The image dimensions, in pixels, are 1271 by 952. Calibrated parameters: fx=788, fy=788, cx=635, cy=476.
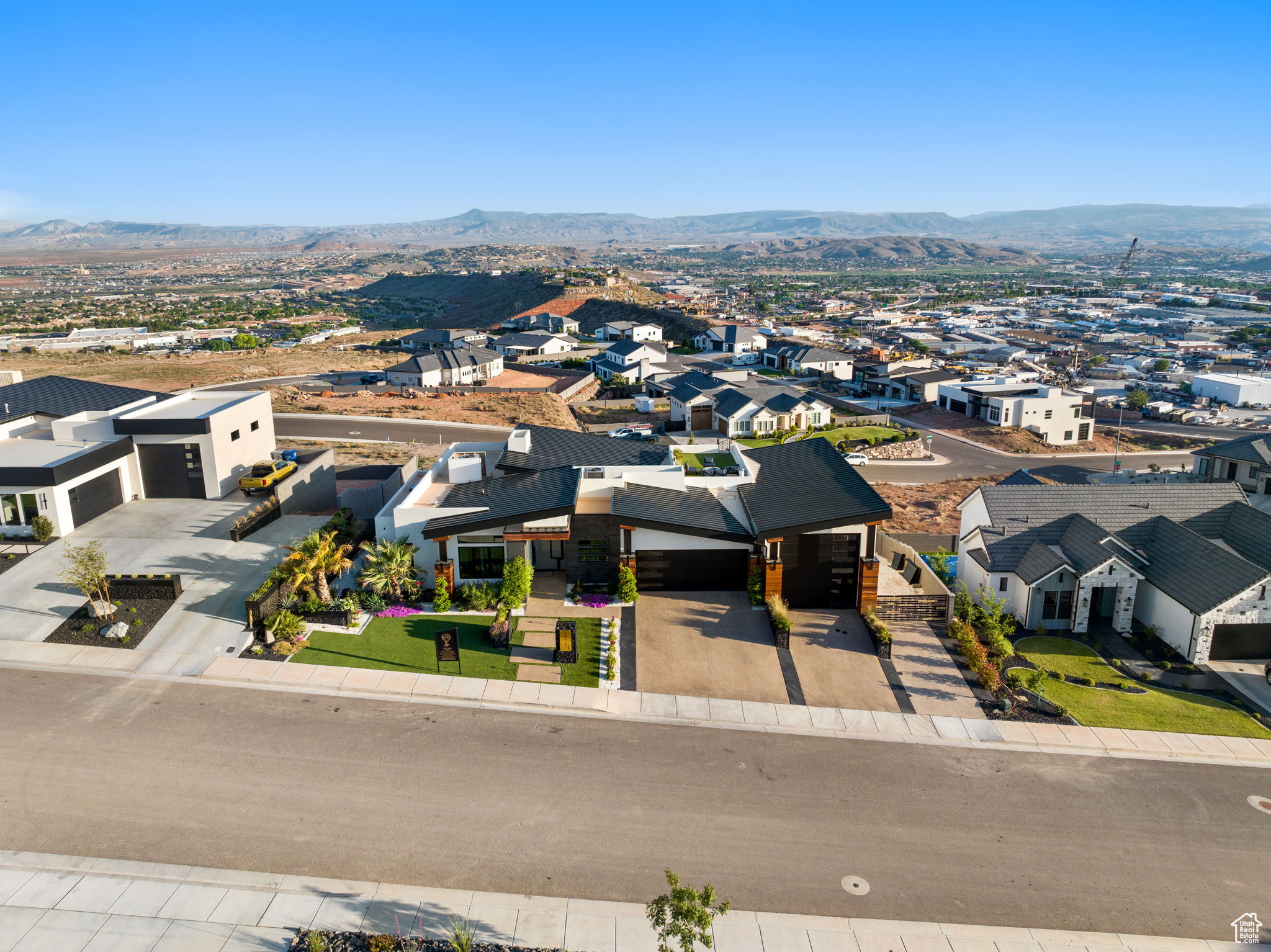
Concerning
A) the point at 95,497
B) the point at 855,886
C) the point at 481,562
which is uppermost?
the point at 95,497

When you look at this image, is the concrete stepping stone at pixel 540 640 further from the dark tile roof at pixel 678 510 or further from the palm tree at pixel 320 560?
the palm tree at pixel 320 560

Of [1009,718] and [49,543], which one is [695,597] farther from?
[49,543]

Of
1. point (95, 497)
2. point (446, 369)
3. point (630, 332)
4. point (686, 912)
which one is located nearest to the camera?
point (686, 912)

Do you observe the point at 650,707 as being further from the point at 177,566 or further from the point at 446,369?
the point at 446,369

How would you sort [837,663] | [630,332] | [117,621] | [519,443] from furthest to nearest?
[630,332] < [519,443] < [117,621] < [837,663]

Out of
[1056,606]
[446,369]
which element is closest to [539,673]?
[1056,606]

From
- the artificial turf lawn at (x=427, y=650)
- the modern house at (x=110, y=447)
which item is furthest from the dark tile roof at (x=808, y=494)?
the modern house at (x=110, y=447)

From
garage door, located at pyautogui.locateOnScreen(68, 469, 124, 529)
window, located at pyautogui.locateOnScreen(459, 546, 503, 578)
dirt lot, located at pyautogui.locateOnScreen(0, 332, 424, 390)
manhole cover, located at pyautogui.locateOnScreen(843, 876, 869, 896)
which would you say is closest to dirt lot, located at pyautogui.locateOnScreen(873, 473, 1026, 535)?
window, located at pyautogui.locateOnScreen(459, 546, 503, 578)

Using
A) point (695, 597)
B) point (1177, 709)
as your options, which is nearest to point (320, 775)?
point (695, 597)
